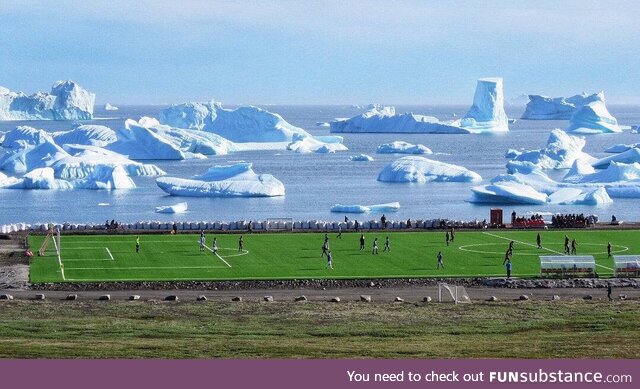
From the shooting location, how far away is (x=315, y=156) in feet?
554

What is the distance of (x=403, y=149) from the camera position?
169m

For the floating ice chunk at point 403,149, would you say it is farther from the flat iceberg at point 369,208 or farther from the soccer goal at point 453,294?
the soccer goal at point 453,294

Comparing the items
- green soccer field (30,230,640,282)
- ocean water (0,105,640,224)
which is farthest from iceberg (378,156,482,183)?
green soccer field (30,230,640,282)

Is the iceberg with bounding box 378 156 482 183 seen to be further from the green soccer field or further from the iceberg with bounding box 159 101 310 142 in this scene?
the green soccer field

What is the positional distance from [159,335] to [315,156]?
442 ft

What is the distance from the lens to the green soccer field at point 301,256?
5053 cm

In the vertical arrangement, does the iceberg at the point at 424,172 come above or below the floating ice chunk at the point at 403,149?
below

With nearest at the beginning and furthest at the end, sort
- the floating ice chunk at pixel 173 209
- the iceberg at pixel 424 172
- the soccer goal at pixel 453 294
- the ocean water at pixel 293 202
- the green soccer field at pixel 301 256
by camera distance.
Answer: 1. the soccer goal at pixel 453 294
2. the green soccer field at pixel 301 256
3. the floating ice chunk at pixel 173 209
4. the ocean water at pixel 293 202
5. the iceberg at pixel 424 172

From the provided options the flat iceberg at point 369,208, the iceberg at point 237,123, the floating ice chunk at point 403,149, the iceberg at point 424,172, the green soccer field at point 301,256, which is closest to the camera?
the green soccer field at point 301,256

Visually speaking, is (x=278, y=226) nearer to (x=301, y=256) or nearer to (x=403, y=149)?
(x=301, y=256)

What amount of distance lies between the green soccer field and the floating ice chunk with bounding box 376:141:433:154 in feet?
320

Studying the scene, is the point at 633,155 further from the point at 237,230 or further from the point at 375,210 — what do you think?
the point at 237,230

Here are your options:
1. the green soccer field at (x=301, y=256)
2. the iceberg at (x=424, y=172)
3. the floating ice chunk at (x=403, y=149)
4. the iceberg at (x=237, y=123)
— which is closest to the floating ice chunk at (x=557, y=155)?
the iceberg at (x=424, y=172)

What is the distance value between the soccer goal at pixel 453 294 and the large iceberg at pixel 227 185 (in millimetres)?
58234
